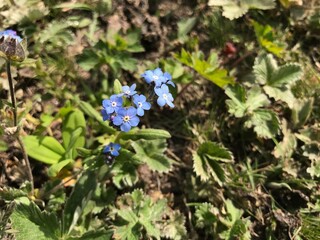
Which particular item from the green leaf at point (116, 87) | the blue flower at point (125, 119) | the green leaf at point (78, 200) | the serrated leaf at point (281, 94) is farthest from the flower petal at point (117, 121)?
the serrated leaf at point (281, 94)

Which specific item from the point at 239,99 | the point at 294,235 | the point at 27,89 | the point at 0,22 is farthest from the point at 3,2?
the point at 294,235

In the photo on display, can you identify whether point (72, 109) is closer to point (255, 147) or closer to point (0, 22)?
point (0, 22)

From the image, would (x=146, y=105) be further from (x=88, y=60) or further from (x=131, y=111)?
(x=88, y=60)

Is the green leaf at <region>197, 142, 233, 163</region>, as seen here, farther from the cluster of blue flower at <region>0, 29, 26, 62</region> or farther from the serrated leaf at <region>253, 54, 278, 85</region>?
the cluster of blue flower at <region>0, 29, 26, 62</region>

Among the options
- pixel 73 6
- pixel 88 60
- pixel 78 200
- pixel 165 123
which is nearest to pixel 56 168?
pixel 78 200

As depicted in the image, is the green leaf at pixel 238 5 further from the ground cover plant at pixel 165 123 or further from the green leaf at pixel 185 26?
the green leaf at pixel 185 26

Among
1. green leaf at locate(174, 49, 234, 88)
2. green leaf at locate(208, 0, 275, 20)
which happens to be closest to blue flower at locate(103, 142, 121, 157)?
green leaf at locate(174, 49, 234, 88)
